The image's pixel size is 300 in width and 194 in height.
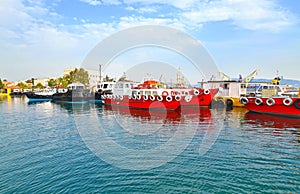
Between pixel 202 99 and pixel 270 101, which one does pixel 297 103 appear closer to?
pixel 270 101

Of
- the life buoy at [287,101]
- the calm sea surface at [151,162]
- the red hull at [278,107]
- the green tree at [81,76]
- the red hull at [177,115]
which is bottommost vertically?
the calm sea surface at [151,162]

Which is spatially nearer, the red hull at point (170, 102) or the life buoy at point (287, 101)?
the life buoy at point (287, 101)

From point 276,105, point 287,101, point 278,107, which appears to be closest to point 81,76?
point 276,105

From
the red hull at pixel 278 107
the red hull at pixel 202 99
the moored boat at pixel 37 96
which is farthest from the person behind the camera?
the moored boat at pixel 37 96

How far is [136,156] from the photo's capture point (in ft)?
33.6

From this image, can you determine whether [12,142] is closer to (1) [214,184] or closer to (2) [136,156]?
(2) [136,156]

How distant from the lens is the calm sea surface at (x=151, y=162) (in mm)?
7301

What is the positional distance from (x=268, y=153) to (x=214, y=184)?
15.9ft

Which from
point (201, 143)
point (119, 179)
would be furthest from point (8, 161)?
point (201, 143)

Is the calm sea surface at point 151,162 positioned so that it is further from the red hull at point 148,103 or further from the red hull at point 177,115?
the red hull at point 148,103

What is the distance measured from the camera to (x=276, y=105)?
22.9 meters

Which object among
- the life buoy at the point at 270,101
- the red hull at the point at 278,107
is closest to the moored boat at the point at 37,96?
the red hull at the point at 278,107

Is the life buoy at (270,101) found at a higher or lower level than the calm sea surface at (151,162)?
higher

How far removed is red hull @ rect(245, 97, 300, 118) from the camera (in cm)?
2141
